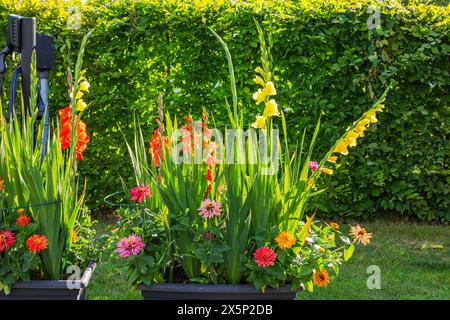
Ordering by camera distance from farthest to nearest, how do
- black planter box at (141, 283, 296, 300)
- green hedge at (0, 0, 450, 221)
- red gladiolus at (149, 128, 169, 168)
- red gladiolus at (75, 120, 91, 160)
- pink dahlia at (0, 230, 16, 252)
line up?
green hedge at (0, 0, 450, 221)
red gladiolus at (75, 120, 91, 160)
red gladiolus at (149, 128, 169, 168)
pink dahlia at (0, 230, 16, 252)
black planter box at (141, 283, 296, 300)

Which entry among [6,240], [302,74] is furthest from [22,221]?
[302,74]

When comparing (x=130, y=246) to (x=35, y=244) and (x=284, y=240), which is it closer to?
(x=35, y=244)

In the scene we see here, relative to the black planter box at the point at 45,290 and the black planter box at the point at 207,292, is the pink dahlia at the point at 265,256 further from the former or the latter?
the black planter box at the point at 45,290

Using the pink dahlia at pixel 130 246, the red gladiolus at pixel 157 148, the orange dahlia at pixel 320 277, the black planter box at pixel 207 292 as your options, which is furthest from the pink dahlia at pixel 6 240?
the orange dahlia at pixel 320 277

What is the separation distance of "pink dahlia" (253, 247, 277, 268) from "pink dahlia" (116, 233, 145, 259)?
1.37 ft

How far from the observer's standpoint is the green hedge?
568 centimetres

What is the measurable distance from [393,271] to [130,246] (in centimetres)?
252

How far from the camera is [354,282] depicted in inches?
167

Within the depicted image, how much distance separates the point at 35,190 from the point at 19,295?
0.38m

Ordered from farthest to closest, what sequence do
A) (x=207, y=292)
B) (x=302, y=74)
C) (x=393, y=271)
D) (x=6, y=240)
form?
(x=302, y=74)
(x=393, y=271)
(x=6, y=240)
(x=207, y=292)

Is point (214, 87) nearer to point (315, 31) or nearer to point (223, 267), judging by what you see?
point (315, 31)

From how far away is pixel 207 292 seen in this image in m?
2.39

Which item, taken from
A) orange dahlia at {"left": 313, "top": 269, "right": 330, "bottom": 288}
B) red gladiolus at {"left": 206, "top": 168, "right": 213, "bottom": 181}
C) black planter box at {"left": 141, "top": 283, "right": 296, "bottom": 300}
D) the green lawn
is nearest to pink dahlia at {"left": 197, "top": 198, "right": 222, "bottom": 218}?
red gladiolus at {"left": 206, "top": 168, "right": 213, "bottom": 181}

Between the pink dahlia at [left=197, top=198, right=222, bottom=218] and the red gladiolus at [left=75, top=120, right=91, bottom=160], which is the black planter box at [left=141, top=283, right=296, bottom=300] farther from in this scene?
the red gladiolus at [left=75, top=120, right=91, bottom=160]
